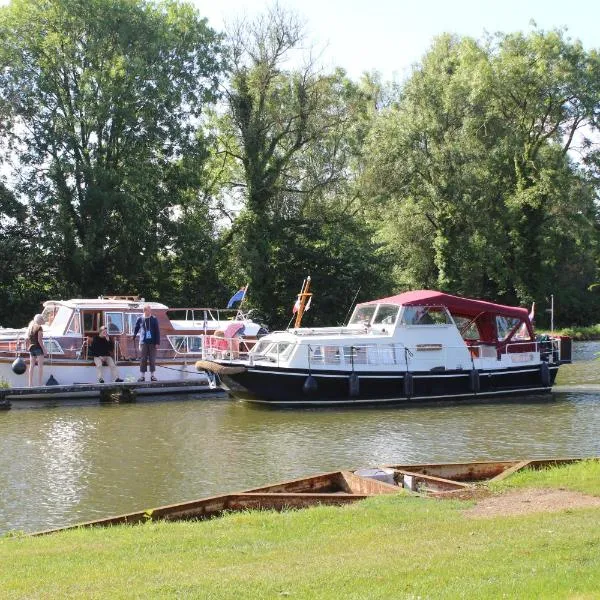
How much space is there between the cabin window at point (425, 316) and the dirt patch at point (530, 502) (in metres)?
16.6

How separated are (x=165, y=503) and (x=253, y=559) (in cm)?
639

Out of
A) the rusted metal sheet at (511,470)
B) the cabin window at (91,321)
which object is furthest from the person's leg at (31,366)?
the rusted metal sheet at (511,470)

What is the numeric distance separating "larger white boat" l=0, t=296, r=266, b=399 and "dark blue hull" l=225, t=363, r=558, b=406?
5.48 feet

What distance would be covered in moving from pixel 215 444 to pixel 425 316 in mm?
10321

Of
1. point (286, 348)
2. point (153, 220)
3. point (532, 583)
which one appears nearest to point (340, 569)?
point (532, 583)

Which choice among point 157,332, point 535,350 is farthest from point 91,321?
point 535,350

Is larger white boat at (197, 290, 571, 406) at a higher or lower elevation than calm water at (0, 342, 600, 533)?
higher

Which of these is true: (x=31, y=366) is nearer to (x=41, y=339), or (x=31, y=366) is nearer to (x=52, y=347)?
(x=41, y=339)

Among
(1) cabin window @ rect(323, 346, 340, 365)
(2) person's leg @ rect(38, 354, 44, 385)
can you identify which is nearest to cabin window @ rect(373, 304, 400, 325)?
(1) cabin window @ rect(323, 346, 340, 365)

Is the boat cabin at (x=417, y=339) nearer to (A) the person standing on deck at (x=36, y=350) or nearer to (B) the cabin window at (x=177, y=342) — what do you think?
(B) the cabin window at (x=177, y=342)

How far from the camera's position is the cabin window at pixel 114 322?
99.9 ft

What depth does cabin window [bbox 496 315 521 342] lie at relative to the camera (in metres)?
30.8

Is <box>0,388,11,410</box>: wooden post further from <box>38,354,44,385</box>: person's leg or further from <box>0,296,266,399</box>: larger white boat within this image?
<box>38,354,44,385</box>: person's leg

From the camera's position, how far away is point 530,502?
11367mm
